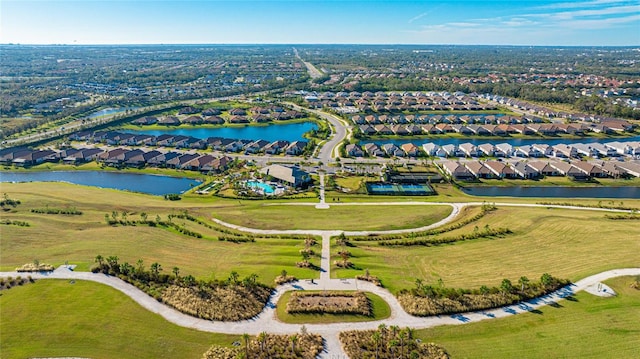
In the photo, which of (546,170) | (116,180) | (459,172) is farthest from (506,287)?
(116,180)

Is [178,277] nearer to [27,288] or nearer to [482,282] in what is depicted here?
[27,288]

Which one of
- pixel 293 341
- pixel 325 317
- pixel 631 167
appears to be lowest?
pixel 325 317

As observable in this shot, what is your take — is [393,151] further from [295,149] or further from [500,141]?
[500,141]

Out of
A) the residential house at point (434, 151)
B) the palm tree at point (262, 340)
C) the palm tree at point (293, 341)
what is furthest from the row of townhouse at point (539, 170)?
the palm tree at point (262, 340)

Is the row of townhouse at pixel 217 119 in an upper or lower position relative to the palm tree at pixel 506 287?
upper

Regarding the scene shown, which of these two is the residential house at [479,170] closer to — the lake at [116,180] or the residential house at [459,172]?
the residential house at [459,172]
